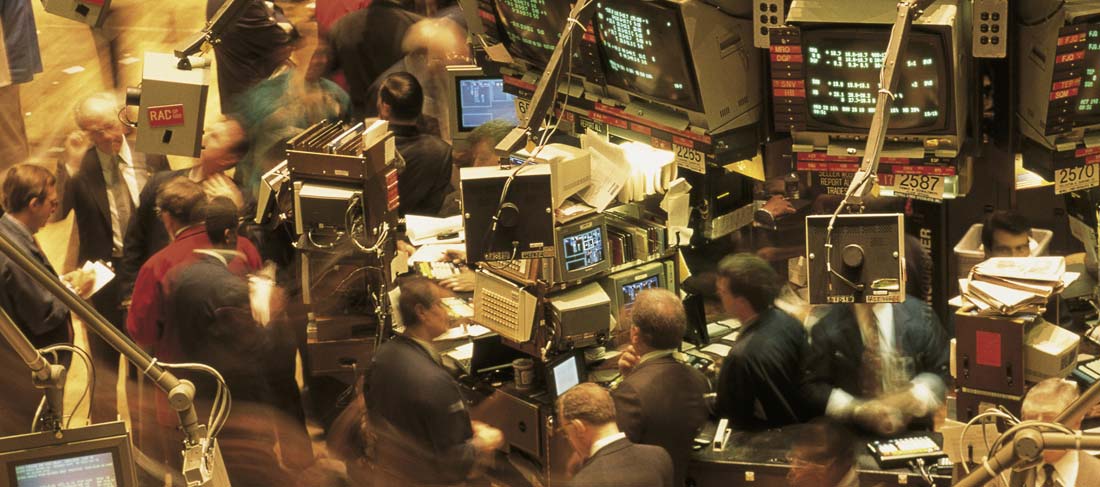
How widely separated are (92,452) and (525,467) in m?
2.84

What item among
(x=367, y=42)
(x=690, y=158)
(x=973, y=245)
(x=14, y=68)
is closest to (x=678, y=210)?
(x=690, y=158)

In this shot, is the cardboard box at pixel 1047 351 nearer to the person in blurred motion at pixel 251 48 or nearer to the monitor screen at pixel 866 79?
the monitor screen at pixel 866 79

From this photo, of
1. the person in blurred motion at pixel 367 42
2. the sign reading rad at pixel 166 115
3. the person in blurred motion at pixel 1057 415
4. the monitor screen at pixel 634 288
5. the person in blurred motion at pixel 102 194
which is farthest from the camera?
the person in blurred motion at pixel 367 42

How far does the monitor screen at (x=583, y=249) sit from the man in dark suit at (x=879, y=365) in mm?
1132

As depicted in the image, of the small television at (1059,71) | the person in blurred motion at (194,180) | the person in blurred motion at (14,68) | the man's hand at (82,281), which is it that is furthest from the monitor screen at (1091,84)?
the person in blurred motion at (14,68)

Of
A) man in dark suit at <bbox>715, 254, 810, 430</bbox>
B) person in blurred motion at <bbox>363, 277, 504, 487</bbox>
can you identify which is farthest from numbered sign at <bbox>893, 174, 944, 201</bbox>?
person in blurred motion at <bbox>363, 277, 504, 487</bbox>

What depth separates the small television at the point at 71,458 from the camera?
194 inches

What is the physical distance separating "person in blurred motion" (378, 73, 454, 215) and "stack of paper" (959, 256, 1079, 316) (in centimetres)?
405

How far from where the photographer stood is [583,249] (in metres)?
6.98

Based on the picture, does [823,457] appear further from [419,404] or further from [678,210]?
[419,404]

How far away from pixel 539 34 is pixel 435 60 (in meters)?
2.55

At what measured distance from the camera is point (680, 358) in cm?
735

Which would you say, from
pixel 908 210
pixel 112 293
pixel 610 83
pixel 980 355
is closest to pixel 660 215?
pixel 610 83

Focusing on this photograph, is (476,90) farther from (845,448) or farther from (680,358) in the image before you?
(845,448)
